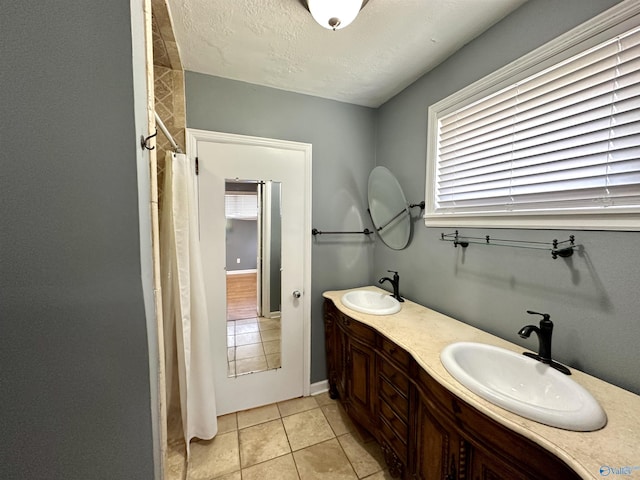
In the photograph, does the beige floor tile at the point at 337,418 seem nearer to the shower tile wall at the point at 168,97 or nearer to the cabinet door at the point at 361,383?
the cabinet door at the point at 361,383

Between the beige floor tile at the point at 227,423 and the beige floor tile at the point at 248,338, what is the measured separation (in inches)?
21.8

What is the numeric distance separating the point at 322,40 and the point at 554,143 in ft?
4.32

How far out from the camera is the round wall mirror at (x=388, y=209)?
188 cm

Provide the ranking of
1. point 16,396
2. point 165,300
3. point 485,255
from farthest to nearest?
point 165,300 → point 485,255 → point 16,396

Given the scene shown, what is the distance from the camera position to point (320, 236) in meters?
2.11

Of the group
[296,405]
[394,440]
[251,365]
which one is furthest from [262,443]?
[394,440]

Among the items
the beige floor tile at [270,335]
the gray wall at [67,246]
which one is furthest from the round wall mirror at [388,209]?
the gray wall at [67,246]

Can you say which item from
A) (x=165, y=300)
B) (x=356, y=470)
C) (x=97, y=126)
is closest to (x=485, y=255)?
(x=356, y=470)

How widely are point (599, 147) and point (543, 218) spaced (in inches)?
12.5

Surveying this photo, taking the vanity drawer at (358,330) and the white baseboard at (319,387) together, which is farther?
the white baseboard at (319,387)

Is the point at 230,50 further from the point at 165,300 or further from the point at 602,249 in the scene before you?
the point at 602,249

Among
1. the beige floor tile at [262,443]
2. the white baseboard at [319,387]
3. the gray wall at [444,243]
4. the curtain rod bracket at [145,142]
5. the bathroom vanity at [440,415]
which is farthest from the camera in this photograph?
the white baseboard at [319,387]

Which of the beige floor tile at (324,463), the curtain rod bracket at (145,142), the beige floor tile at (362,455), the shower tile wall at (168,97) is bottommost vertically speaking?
the beige floor tile at (362,455)

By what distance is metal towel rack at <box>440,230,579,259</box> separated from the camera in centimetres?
103
